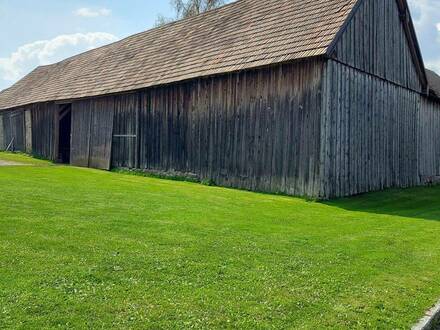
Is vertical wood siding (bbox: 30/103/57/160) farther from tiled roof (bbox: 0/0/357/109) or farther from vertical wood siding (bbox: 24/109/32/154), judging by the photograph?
tiled roof (bbox: 0/0/357/109)

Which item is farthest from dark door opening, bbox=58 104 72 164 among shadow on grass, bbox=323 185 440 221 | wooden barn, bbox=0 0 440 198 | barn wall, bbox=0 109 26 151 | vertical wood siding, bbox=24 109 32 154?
shadow on grass, bbox=323 185 440 221

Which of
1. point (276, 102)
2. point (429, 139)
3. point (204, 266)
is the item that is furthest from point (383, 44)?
point (204, 266)

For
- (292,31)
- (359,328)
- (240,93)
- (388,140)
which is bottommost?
(359,328)

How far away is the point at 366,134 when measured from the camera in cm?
1521

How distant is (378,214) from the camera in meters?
11.1

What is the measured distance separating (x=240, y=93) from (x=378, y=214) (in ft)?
21.0

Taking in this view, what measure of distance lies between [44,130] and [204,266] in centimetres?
2413

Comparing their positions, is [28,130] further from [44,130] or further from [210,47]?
[210,47]

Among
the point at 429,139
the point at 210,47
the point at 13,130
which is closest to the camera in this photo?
the point at 210,47

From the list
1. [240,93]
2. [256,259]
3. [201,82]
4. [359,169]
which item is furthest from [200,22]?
[256,259]

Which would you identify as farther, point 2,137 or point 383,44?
point 2,137

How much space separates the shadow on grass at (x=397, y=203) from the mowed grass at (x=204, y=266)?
127cm

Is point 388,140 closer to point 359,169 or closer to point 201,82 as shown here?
point 359,169

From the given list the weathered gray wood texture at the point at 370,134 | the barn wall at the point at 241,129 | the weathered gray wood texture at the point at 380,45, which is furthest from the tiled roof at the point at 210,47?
the weathered gray wood texture at the point at 370,134
